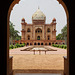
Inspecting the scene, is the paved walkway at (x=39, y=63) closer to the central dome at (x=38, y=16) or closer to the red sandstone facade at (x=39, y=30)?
the red sandstone facade at (x=39, y=30)

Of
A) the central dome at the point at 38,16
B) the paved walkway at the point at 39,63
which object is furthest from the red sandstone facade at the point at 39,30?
the paved walkway at the point at 39,63

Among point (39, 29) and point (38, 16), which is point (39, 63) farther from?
point (38, 16)

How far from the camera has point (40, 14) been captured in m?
40.9

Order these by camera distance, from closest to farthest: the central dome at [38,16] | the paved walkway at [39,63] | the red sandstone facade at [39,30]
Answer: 1. the paved walkway at [39,63]
2. the red sandstone facade at [39,30]
3. the central dome at [38,16]

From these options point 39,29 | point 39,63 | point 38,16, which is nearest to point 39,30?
point 39,29

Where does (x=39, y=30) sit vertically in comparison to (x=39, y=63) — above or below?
above

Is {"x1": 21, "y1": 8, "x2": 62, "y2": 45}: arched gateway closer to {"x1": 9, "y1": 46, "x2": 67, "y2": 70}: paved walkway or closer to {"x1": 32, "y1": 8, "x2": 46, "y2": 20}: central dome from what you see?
{"x1": 32, "y1": 8, "x2": 46, "y2": 20}: central dome

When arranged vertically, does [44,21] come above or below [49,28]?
above

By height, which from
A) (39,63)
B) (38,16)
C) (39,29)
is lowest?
(39,63)

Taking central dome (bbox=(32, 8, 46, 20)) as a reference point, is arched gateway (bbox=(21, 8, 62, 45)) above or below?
below

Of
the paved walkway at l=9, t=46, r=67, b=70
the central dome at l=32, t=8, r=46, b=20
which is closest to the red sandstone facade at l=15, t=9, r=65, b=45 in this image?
the central dome at l=32, t=8, r=46, b=20
